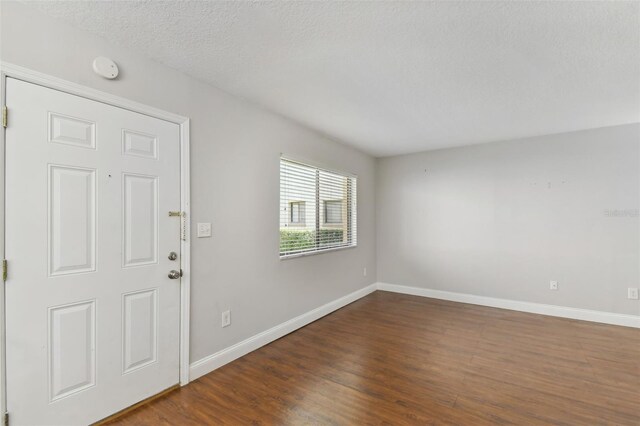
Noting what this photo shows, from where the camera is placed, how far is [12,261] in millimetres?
1579

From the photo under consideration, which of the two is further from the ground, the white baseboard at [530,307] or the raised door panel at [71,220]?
the raised door panel at [71,220]

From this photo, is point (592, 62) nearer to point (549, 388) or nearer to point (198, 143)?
point (549, 388)

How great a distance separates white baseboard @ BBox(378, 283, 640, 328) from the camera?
3.67 meters

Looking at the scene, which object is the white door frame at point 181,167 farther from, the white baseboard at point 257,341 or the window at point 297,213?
the window at point 297,213

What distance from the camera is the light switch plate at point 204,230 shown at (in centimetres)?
248

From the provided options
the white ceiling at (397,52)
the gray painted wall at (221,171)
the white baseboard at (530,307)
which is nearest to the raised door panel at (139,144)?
the gray painted wall at (221,171)

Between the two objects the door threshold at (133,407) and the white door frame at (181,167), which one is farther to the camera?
the door threshold at (133,407)

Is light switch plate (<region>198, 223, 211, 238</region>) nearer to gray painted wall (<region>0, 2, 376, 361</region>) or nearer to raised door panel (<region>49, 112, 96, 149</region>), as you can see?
gray painted wall (<region>0, 2, 376, 361</region>)

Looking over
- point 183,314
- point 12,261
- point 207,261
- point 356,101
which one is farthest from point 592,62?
point 12,261

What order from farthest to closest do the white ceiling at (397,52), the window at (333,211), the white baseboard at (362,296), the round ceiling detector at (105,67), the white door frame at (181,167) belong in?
the window at (333,211) → the white baseboard at (362,296) → the round ceiling detector at (105,67) → the white ceiling at (397,52) → the white door frame at (181,167)

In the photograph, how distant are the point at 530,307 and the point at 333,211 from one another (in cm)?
312

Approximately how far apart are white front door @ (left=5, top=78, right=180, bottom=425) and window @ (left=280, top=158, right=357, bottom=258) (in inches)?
53.9

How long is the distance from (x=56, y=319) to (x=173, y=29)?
6.17ft

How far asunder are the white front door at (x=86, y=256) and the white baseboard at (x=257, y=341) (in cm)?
21
